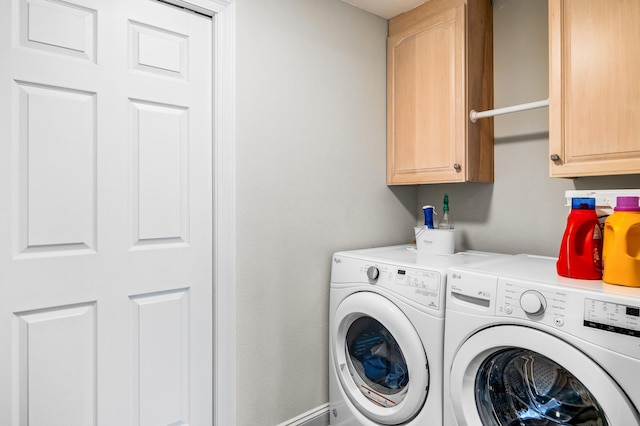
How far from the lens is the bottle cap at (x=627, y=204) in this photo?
3.94 ft

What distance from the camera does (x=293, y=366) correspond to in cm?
188

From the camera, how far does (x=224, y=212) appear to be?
65.2 inches

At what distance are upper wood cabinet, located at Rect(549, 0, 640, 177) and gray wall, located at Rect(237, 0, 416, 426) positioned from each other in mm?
944

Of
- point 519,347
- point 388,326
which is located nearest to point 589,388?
point 519,347

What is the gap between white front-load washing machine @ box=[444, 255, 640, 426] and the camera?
1028 millimetres

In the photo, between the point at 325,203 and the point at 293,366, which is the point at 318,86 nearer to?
the point at 325,203

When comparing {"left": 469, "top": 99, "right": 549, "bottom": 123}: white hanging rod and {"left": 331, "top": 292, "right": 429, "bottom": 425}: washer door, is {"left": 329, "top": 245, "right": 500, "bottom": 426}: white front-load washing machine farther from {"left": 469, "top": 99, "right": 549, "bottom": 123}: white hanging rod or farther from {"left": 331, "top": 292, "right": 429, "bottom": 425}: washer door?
{"left": 469, "top": 99, "right": 549, "bottom": 123}: white hanging rod

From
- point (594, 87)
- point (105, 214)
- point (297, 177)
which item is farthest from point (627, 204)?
point (105, 214)

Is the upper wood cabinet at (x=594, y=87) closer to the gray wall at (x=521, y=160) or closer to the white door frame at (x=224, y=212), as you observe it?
the gray wall at (x=521, y=160)

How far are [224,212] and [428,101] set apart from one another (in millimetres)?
1223

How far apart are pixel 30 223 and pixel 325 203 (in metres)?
1.24

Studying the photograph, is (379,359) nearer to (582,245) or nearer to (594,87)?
(582,245)

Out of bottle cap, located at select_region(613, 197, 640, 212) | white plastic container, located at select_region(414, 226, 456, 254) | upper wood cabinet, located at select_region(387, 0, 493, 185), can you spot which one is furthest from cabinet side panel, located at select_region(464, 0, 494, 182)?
bottle cap, located at select_region(613, 197, 640, 212)

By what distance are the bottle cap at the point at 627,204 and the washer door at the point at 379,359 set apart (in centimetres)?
83
